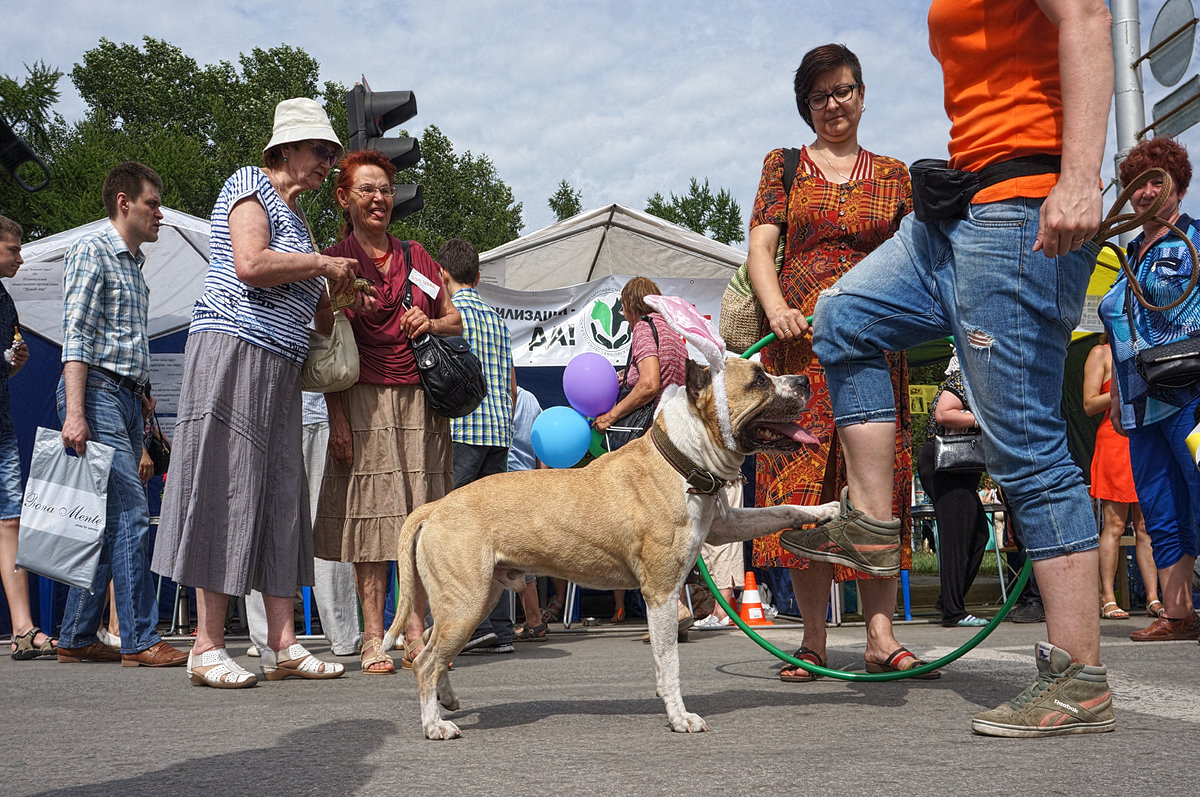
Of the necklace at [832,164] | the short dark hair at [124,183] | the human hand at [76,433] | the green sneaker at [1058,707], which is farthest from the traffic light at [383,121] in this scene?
the green sneaker at [1058,707]

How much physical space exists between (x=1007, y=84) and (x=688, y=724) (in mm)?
2310

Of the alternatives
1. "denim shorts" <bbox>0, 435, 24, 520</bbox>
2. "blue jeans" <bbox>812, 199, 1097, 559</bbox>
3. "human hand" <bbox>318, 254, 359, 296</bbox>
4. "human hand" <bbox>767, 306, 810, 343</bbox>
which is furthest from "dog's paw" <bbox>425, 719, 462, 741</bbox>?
"denim shorts" <bbox>0, 435, 24, 520</bbox>

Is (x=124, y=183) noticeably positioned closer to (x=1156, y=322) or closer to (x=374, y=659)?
(x=374, y=659)

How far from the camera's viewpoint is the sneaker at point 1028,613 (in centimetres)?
848

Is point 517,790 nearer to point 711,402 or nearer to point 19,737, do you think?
point 711,402

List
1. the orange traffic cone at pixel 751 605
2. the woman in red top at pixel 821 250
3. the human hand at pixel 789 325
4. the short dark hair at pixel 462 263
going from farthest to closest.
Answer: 1. the orange traffic cone at pixel 751 605
2. the short dark hair at pixel 462 263
3. the woman in red top at pixel 821 250
4. the human hand at pixel 789 325

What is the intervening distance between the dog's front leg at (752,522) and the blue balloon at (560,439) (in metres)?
4.76

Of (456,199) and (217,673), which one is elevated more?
(456,199)

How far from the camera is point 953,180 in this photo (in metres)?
3.28

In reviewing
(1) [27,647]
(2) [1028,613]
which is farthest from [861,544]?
(1) [27,647]

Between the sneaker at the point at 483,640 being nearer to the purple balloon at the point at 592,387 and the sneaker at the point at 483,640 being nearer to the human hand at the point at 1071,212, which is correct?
the purple balloon at the point at 592,387

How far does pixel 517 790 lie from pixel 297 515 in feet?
10.5

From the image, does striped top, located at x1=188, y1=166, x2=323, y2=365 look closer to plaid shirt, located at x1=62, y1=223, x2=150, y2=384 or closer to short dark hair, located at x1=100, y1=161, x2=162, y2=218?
plaid shirt, located at x1=62, y1=223, x2=150, y2=384

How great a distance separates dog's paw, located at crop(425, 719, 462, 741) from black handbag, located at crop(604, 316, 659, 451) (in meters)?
4.10
